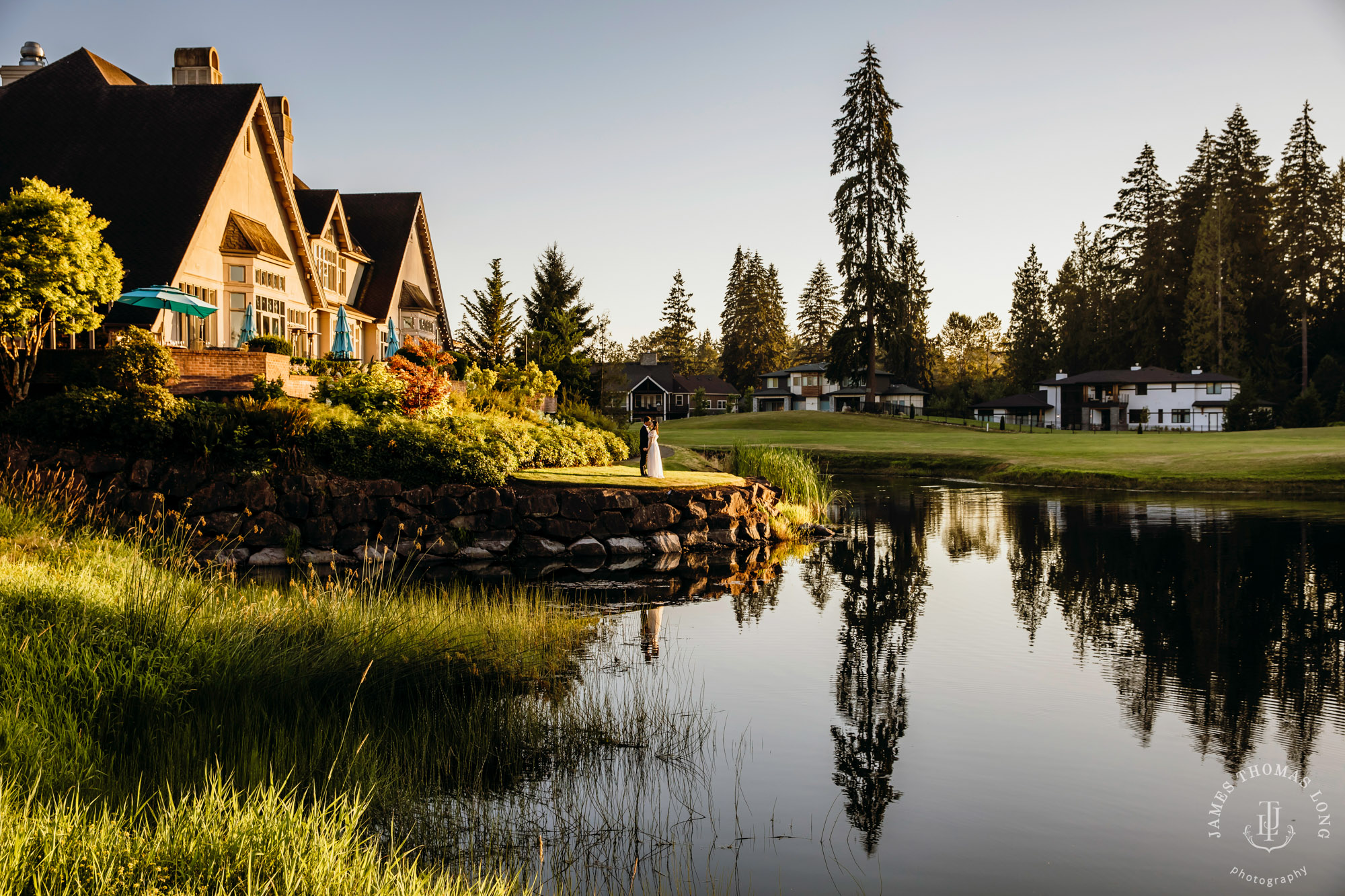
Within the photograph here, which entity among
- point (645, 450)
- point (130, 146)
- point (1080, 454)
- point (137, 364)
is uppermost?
point (130, 146)

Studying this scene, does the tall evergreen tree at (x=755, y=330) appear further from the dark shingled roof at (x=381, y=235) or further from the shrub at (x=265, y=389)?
the shrub at (x=265, y=389)

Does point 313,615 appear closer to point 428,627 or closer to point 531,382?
point 428,627

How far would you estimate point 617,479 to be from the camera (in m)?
19.6

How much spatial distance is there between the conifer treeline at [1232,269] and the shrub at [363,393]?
71094 mm

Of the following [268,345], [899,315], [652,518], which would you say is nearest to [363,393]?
[268,345]

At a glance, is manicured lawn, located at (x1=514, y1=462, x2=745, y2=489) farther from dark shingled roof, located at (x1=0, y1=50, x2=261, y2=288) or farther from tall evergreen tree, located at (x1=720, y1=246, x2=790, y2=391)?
tall evergreen tree, located at (x1=720, y1=246, x2=790, y2=391)

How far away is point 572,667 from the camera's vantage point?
946 cm

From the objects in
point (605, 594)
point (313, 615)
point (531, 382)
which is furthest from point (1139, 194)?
point (313, 615)

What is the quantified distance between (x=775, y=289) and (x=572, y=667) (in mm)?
108565

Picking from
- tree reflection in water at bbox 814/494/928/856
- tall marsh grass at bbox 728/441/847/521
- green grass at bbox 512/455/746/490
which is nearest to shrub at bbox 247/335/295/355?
green grass at bbox 512/455/746/490

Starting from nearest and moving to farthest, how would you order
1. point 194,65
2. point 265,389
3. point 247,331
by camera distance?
point 265,389
point 247,331
point 194,65

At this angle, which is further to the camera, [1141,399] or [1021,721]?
[1141,399]

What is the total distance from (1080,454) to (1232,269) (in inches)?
2034

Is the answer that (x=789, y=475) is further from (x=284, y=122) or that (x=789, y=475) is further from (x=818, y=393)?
(x=818, y=393)
